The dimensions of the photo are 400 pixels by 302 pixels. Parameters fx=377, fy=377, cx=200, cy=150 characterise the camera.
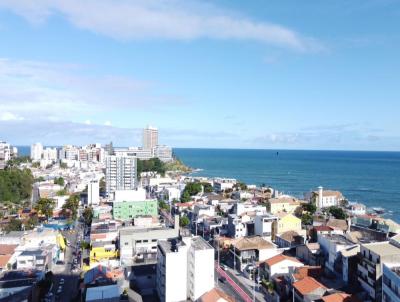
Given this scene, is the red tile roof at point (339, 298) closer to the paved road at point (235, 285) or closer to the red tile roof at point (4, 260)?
the paved road at point (235, 285)

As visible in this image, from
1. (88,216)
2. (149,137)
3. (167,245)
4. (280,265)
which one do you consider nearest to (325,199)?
(280,265)

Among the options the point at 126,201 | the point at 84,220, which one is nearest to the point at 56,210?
the point at 84,220

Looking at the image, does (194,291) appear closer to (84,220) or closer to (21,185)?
(84,220)

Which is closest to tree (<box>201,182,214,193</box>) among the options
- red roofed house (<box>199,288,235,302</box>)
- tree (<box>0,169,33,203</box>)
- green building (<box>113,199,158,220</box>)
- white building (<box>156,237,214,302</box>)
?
green building (<box>113,199,158,220</box>)

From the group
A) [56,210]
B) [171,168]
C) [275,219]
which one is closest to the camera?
[275,219]

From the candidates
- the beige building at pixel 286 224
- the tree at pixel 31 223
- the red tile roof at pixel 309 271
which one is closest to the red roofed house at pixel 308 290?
the red tile roof at pixel 309 271

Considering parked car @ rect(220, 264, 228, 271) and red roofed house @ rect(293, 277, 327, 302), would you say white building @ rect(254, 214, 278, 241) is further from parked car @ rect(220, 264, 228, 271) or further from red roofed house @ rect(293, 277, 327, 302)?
red roofed house @ rect(293, 277, 327, 302)
